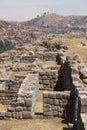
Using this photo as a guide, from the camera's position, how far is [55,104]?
20047 mm

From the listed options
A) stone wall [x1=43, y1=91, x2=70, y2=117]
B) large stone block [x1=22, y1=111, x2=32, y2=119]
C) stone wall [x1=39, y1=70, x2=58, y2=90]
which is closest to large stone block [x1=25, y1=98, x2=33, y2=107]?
large stone block [x1=22, y1=111, x2=32, y2=119]

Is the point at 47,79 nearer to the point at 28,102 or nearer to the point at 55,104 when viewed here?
the point at 55,104

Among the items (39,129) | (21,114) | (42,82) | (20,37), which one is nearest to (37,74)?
(42,82)

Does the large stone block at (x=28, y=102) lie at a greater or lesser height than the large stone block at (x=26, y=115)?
greater

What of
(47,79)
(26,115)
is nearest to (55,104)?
(26,115)

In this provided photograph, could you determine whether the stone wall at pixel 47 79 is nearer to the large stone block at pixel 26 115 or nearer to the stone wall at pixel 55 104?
the stone wall at pixel 55 104

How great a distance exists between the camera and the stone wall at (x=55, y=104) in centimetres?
1991

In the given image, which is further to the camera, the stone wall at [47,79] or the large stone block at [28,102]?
the stone wall at [47,79]

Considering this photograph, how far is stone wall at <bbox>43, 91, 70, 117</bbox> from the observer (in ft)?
65.3

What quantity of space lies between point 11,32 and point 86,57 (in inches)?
6379

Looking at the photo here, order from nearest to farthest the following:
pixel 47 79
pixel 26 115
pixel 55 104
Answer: pixel 26 115 → pixel 55 104 → pixel 47 79

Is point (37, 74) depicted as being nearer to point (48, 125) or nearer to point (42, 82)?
point (42, 82)

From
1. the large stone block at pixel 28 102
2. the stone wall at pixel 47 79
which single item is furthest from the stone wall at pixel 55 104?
the stone wall at pixel 47 79

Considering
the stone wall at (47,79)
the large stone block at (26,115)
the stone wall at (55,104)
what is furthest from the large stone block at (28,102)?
the stone wall at (47,79)
